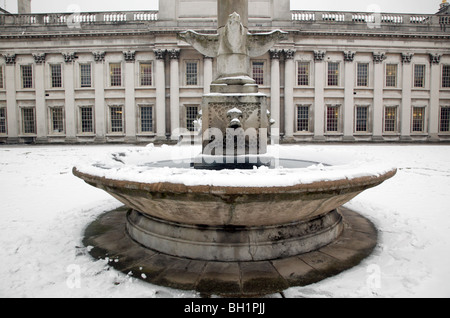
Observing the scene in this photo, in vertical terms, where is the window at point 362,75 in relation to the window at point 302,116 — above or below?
above

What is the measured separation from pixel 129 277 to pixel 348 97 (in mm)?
32440

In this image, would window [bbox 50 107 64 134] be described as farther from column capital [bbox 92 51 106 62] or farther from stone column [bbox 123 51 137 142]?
stone column [bbox 123 51 137 142]

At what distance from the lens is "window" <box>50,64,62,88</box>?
1233 inches

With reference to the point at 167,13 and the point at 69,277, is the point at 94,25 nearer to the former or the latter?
the point at 167,13

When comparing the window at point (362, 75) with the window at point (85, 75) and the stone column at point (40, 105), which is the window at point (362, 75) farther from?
the stone column at point (40, 105)

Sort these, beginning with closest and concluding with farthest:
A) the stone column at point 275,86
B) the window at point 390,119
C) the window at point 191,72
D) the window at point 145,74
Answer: the stone column at point 275,86
the window at point 191,72
the window at point 145,74
the window at point 390,119

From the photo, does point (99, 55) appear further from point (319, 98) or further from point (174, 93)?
point (319, 98)

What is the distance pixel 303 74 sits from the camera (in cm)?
3092

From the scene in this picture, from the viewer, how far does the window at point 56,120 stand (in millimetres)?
31477

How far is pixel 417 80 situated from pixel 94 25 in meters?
36.2

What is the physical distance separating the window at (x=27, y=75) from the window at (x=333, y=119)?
33.4 m

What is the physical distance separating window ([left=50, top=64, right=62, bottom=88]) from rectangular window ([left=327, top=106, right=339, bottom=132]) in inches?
1181

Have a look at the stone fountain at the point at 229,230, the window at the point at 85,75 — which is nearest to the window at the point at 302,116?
the window at the point at 85,75

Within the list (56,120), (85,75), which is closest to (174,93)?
(85,75)
